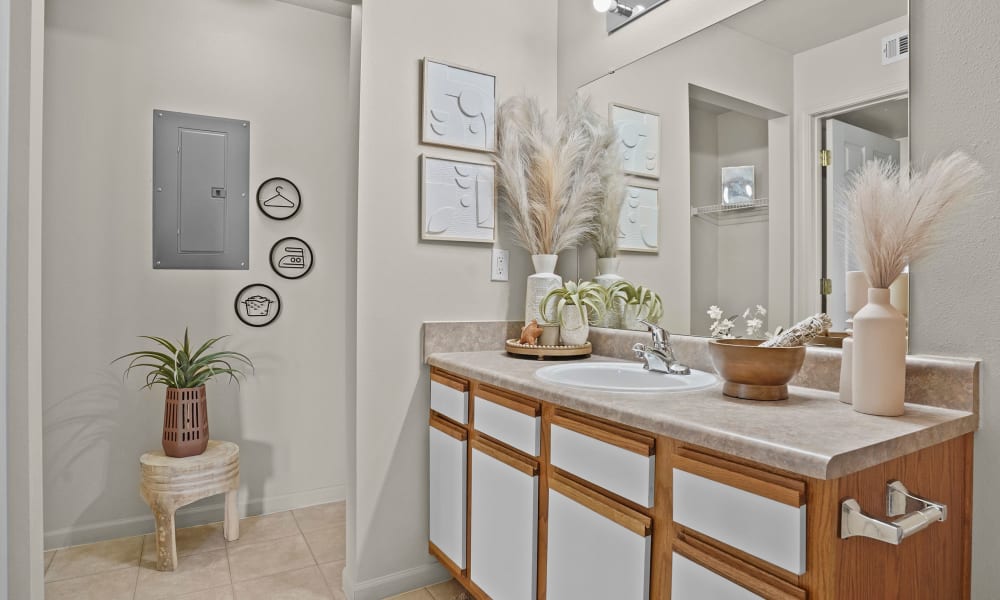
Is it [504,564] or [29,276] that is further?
[504,564]

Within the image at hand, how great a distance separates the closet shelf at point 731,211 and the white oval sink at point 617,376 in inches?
18.8

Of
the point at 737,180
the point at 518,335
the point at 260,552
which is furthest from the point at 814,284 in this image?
the point at 260,552

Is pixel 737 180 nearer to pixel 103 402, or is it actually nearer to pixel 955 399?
pixel 955 399

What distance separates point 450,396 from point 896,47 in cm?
155

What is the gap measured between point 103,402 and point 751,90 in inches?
111

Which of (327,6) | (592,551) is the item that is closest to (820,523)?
(592,551)

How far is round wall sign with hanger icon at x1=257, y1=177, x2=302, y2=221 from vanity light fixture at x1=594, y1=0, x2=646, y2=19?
1.68m

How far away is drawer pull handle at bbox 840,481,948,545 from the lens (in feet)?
2.68

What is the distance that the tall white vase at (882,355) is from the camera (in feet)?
3.48

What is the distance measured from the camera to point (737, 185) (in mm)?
1666

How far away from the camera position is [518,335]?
2.27 m

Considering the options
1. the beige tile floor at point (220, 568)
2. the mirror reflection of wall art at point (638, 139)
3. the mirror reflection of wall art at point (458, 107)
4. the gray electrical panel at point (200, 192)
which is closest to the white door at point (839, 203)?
the mirror reflection of wall art at point (638, 139)

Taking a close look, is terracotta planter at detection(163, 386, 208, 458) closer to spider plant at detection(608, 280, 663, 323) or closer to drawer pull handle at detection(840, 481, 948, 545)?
spider plant at detection(608, 280, 663, 323)

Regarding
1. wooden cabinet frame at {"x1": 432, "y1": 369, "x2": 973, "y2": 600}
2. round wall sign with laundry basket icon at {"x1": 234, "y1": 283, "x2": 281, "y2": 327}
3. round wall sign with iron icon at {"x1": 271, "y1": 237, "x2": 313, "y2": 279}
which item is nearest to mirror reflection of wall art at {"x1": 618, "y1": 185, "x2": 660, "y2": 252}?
wooden cabinet frame at {"x1": 432, "y1": 369, "x2": 973, "y2": 600}
